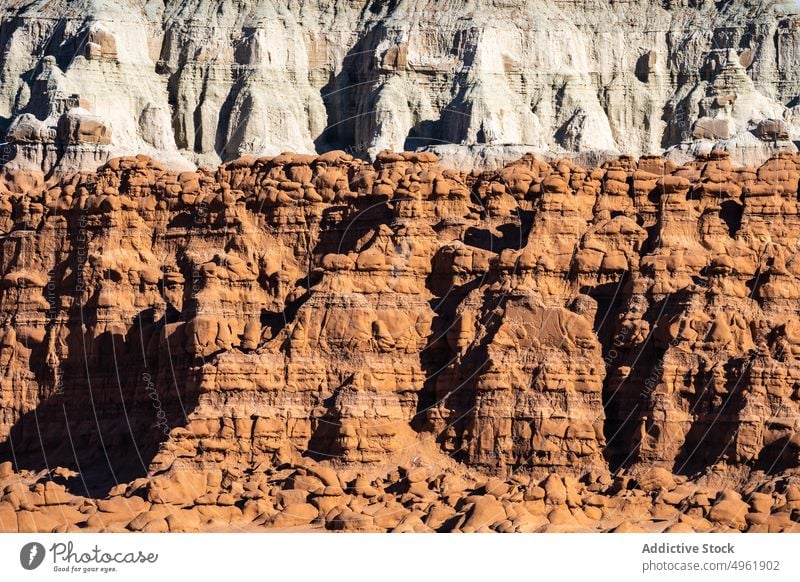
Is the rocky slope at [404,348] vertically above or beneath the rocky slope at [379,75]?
beneath

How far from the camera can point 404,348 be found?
360 ft

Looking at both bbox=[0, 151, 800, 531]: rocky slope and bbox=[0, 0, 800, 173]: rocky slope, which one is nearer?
bbox=[0, 151, 800, 531]: rocky slope

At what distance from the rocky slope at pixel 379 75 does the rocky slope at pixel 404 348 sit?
7527 millimetres

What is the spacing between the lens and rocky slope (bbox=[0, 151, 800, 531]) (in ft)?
341

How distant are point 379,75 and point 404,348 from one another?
2092cm

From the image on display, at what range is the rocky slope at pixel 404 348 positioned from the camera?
104 meters

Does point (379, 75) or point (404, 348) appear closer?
point (404, 348)

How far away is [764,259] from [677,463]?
7333 millimetres

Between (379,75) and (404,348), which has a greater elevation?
(379,75)

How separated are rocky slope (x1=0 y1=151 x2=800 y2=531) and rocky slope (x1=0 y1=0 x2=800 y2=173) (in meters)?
7.53

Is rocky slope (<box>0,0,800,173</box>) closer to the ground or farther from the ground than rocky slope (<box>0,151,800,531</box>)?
farther from the ground

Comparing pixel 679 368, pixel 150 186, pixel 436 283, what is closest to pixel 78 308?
pixel 150 186

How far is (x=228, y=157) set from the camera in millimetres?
127438

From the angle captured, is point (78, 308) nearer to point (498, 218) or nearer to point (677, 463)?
point (498, 218)
